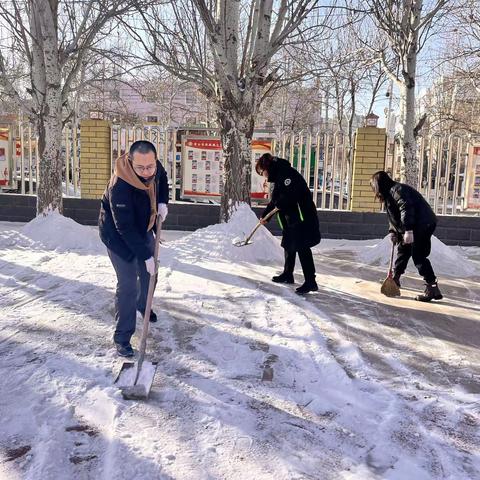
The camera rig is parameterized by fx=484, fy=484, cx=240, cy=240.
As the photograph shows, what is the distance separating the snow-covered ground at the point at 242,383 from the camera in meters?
2.39

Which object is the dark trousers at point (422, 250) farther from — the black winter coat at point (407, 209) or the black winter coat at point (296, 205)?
the black winter coat at point (296, 205)

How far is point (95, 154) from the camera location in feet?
33.3

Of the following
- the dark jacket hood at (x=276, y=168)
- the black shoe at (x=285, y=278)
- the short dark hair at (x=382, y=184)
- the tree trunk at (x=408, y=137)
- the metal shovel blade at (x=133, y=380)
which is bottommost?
the metal shovel blade at (x=133, y=380)

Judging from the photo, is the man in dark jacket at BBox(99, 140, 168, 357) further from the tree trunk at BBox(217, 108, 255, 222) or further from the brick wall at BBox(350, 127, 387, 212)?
the brick wall at BBox(350, 127, 387, 212)

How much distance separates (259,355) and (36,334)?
183cm

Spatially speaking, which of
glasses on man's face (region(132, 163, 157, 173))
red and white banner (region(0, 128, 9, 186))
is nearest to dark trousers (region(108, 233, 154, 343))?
glasses on man's face (region(132, 163, 157, 173))

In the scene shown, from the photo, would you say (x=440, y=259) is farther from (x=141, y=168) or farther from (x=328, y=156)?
(x=141, y=168)

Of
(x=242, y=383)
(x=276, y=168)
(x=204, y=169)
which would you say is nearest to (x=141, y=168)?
(x=242, y=383)

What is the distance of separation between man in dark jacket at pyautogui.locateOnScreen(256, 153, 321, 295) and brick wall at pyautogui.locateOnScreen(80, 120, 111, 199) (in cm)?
559

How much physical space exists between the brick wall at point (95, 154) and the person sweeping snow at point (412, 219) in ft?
21.7

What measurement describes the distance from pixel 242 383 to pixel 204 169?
24.4 feet

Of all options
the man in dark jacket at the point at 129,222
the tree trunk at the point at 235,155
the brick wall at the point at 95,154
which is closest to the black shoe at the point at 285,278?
the tree trunk at the point at 235,155

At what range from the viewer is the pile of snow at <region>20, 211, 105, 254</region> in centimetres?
762

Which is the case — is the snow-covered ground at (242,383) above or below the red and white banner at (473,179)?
below
